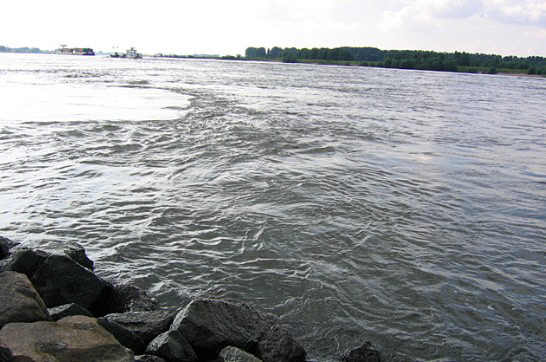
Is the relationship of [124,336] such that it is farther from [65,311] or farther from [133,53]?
[133,53]

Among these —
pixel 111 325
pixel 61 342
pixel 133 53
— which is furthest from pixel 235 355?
pixel 133 53

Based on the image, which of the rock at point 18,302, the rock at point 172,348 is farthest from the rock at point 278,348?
the rock at point 18,302

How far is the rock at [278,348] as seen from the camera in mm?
4758

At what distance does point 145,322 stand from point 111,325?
1.72 ft

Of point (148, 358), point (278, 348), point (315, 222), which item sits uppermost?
point (148, 358)

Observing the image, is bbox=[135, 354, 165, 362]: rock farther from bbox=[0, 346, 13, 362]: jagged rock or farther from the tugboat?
the tugboat

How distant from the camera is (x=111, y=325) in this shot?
15.1 feet

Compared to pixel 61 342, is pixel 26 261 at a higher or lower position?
lower

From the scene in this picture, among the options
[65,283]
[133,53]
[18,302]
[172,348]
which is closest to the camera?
[172,348]

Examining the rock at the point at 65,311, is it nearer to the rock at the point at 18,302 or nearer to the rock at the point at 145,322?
the rock at the point at 18,302

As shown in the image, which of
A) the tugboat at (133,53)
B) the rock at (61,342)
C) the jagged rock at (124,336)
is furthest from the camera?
the tugboat at (133,53)

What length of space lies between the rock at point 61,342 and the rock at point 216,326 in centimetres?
78

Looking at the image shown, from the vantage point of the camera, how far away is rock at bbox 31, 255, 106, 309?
5.52 metres

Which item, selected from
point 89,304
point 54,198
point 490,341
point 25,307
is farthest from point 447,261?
point 54,198
